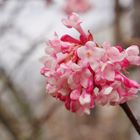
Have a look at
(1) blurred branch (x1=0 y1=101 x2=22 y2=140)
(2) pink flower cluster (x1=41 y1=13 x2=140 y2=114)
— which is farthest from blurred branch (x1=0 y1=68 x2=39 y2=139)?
(2) pink flower cluster (x1=41 y1=13 x2=140 y2=114)

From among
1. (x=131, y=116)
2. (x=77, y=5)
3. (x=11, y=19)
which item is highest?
(x=131, y=116)

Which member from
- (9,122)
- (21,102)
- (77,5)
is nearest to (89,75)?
(9,122)

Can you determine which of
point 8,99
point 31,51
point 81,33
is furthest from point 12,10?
point 81,33

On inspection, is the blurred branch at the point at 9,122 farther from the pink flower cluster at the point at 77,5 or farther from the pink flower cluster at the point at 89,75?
the pink flower cluster at the point at 89,75

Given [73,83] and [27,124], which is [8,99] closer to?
[27,124]

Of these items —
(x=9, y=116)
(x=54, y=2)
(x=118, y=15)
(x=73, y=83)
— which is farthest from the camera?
(x=54, y=2)

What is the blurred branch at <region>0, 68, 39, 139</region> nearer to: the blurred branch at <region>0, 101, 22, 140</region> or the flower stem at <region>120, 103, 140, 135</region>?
the blurred branch at <region>0, 101, 22, 140</region>

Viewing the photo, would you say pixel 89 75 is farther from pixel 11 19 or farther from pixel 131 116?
pixel 11 19
